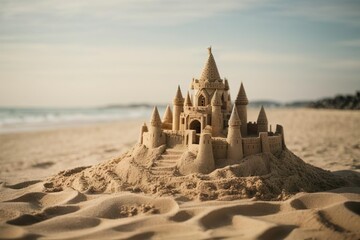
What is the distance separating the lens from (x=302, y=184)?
976cm

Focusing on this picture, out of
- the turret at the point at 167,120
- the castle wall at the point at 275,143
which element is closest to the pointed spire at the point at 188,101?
the turret at the point at 167,120

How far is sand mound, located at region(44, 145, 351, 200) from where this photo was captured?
8.95 meters

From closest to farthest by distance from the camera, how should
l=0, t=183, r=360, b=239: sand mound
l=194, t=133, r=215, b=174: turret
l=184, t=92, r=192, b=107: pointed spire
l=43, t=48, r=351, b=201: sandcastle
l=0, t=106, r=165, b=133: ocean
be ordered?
l=0, t=183, r=360, b=239: sand mound, l=43, t=48, r=351, b=201: sandcastle, l=194, t=133, r=215, b=174: turret, l=184, t=92, r=192, b=107: pointed spire, l=0, t=106, r=165, b=133: ocean

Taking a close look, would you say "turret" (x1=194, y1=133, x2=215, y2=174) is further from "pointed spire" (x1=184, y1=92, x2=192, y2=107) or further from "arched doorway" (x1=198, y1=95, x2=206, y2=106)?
"pointed spire" (x1=184, y1=92, x2=192, y2=107)

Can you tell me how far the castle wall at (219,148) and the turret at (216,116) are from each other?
2.05 feet

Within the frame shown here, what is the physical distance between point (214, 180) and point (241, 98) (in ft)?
10.6

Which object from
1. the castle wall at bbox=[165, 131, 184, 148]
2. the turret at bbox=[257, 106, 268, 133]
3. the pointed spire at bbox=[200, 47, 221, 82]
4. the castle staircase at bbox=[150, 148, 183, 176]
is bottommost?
the castle staircase at bbox=[150, 148, 183, 176]

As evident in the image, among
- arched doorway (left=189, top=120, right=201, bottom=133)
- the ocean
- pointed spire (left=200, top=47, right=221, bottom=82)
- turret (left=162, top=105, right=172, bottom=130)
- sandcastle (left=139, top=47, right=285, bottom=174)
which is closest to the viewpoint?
sandcastle (left=139, top=47, right=285, bottom=174)

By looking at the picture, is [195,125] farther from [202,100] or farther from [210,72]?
[210,72]

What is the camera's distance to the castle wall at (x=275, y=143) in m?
10.4

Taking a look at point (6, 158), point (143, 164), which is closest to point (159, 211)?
point (143, 164)

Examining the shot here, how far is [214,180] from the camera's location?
9117 mm

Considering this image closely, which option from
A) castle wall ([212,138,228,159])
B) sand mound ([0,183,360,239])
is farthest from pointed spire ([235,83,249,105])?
sand mound ([0,183,360,239])

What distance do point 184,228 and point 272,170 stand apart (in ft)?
11.2
